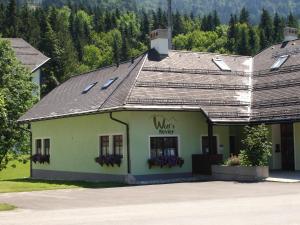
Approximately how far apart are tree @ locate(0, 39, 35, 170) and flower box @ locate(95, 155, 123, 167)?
543 inches

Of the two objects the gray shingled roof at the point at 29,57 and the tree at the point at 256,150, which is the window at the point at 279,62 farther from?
the gray shingled roof at the point at 29,57

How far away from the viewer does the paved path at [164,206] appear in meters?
12.4

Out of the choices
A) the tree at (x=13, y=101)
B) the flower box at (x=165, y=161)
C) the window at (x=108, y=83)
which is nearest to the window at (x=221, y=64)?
the window at (x=108, y=83)

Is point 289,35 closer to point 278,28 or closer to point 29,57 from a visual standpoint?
point 29,57

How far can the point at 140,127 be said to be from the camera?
86.2ft

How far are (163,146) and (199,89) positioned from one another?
3579 millimetres

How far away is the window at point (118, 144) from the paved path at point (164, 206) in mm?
4793

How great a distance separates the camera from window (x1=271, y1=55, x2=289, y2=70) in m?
31.4

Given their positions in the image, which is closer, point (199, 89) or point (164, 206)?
point (164, 206)

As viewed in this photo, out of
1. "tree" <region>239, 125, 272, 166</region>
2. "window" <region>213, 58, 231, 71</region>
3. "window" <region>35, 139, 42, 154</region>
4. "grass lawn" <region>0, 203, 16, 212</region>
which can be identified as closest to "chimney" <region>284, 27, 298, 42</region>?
"window" <region>213, 58, 231, 71</region>

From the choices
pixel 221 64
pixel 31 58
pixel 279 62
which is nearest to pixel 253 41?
pixel 31 58

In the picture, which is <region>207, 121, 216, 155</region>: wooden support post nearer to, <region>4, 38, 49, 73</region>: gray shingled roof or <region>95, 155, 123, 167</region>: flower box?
<region>95, 155, 123, 167</region>: flower box

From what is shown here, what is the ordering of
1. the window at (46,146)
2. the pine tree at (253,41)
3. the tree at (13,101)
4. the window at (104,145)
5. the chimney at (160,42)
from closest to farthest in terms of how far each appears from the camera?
the window at (104,145) → the chimney at (160,42) → the window at (46,146) → the tree at (13,101) → the pine tree at (253,41)

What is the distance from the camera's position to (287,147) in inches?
1146
